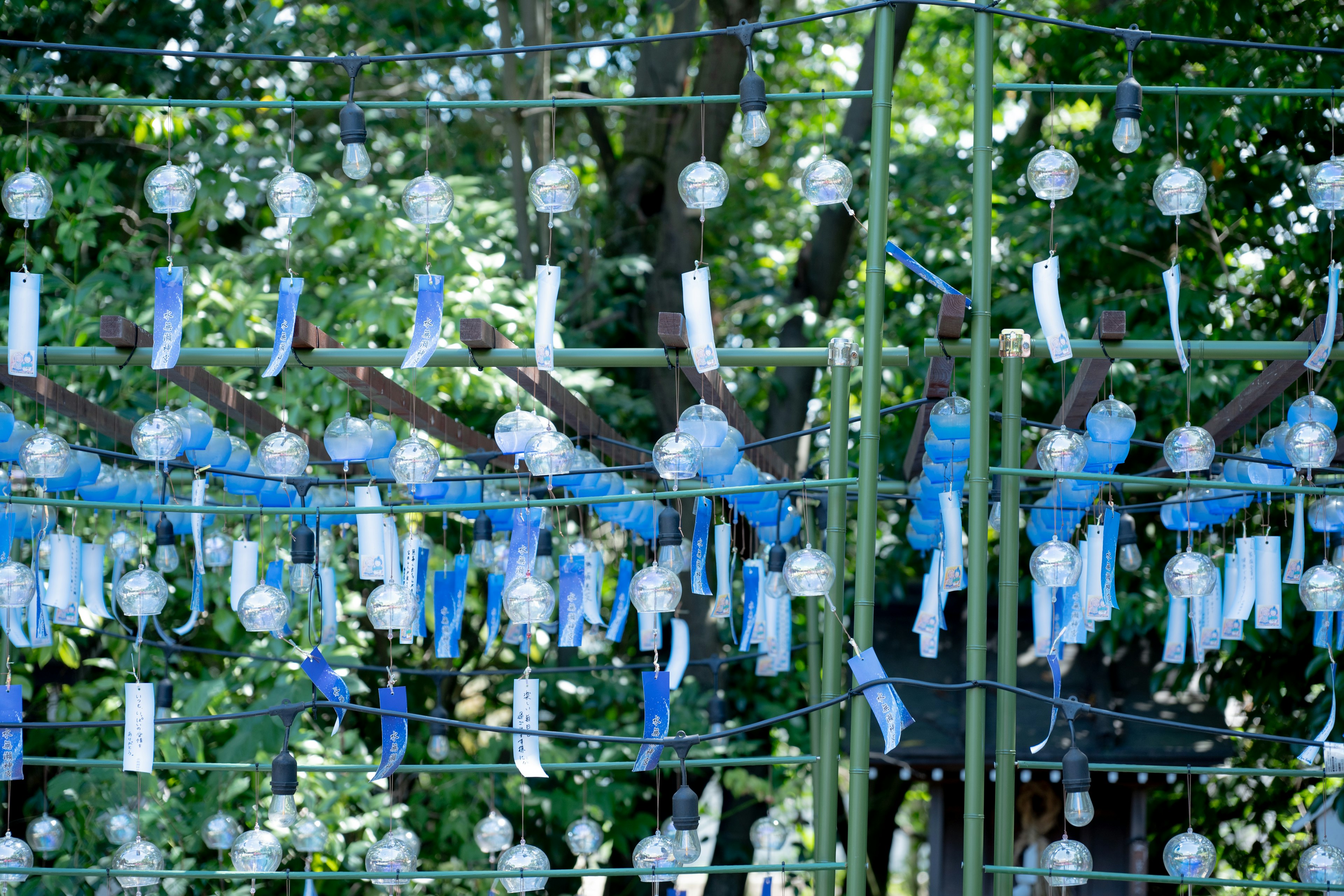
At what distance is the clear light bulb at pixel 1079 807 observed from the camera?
9.00ft

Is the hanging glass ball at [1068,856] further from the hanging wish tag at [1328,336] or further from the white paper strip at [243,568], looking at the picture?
the white paper strip at [243,568]

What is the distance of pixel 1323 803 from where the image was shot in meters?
5.41

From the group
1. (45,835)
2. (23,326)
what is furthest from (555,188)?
(45,835)

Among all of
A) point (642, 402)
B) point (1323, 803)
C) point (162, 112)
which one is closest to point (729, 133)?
point (642, 402)

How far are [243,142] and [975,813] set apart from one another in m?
4.36

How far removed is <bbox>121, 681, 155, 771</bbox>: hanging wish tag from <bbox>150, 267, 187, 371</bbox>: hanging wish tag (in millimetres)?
679

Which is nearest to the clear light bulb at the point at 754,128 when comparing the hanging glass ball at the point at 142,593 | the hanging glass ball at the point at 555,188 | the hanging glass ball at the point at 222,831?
the hanging glass ball at the point at 555,188

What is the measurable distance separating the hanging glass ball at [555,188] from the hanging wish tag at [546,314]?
0.14m

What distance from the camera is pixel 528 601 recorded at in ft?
9.70

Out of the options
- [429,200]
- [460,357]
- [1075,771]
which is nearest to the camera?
[1075,771]

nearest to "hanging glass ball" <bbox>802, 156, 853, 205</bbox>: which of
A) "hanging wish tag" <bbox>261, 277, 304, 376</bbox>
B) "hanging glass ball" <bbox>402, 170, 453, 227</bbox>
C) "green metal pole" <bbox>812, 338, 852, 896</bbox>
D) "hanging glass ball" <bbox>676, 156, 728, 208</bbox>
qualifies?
"hanging glass ball" <bbox>676, 156, 728, 208</bbox>

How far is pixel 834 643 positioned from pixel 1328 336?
1270 millimetres

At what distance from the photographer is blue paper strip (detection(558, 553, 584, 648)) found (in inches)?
142

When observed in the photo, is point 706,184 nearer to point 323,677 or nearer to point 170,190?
point 170,190
